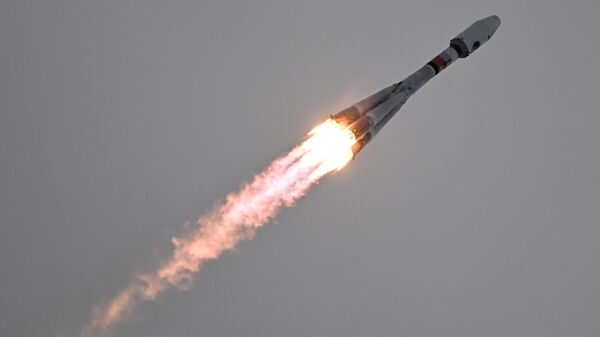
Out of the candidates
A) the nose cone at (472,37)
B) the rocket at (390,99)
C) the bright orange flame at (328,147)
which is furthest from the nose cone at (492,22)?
the bright orange flame at (328,147)

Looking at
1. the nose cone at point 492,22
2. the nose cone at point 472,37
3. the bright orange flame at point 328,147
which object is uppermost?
the nose cone at point 492,22

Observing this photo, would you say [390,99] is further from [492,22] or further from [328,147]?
[492,22]

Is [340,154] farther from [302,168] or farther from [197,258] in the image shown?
[197,258]

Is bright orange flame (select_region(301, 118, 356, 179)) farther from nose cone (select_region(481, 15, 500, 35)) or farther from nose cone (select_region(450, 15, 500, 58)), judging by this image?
nose cone (select_region(481, 15, 500, 35))

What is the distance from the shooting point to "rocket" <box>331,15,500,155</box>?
5191 centimetres

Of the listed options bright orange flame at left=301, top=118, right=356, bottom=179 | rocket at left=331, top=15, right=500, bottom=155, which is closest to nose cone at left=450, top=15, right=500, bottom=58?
rocket at left=331, top=15, right=500, bottom=155

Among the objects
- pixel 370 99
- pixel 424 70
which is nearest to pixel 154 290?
pixel 370 99

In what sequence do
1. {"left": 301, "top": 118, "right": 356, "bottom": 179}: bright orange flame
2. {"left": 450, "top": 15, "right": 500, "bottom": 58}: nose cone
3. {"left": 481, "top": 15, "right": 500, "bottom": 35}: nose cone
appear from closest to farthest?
{"left": 301, "top": 118, "right": 356, "bottom": 179}: bright orange flame → {"left": 450, "top": 15, "right": 500, "bottom": 58}: nose cone → {"left": 481, "top": 15, "right": 500, "bottom": 35}: nose cone

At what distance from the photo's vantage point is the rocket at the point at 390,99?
51906 millimetres

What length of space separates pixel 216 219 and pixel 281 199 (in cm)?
691

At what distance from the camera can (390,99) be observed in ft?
181

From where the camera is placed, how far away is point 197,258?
5884 centimetres

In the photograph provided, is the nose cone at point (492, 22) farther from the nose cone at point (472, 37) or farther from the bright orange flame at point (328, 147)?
the bright orange flame at point (328, 147)

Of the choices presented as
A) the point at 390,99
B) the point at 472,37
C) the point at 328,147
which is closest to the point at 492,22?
the point at 472,37
